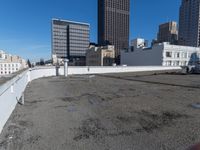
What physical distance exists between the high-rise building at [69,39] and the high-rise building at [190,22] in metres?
60.1

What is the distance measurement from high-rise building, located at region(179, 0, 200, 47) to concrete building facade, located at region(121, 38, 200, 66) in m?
28.1

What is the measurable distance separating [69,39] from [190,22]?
7707cm

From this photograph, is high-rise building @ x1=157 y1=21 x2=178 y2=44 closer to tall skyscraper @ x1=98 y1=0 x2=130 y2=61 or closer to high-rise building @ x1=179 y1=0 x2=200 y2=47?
high-rise building @ x1=179 y1=0 x2=200 y2=47

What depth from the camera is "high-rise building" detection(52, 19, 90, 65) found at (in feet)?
332

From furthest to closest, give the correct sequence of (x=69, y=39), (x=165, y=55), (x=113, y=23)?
(x=113, y=23) < (x=69, y=39) < (x=165, y=55)

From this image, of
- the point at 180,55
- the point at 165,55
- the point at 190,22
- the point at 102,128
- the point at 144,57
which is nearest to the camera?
the point at 102,128

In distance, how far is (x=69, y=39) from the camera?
10112 cm

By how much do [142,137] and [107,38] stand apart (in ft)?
409

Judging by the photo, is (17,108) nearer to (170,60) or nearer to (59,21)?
(170,60)

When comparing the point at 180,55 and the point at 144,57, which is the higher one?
the point at 180,55

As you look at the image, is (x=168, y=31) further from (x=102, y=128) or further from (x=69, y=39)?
(x=102, y=128)

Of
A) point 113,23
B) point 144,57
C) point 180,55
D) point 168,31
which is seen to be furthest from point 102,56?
point 113,23

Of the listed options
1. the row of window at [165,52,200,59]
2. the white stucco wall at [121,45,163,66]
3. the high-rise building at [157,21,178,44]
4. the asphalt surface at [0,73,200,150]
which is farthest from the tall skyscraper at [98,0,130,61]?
the asphalt surface at [0,73,200,150]

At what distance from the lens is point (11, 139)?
3086 mm
